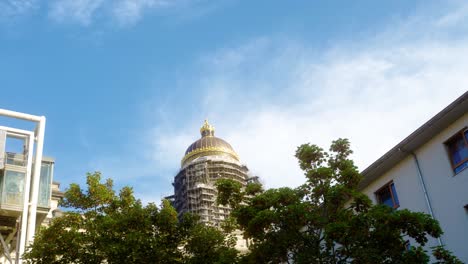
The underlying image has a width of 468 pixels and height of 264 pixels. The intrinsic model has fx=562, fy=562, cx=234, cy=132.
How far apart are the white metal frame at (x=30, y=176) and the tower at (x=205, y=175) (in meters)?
46.8

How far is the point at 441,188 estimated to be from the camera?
71.3 feet

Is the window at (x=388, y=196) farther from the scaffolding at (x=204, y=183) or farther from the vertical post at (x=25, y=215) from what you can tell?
the scaffolding at (x=204, y=183)

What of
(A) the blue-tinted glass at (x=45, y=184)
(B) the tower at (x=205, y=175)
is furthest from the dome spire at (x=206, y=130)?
(A) the blue-tinted glass at (x=45, y=184)

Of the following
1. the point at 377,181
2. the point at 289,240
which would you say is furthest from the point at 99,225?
the point at 377,181

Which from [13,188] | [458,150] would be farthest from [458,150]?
[13,188]

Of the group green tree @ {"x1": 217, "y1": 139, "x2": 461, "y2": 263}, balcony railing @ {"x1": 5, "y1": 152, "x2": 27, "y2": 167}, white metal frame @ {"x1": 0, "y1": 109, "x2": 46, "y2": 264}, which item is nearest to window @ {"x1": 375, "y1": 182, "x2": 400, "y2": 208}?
green tree @ {"x1": 217, "y1": 139, "x2": 461, "y2": 263}

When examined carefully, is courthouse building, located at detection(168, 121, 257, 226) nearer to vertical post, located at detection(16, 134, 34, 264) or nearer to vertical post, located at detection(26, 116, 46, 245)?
vertical post, located at detection(26, 116, 46, 245)

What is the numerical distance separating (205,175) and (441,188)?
5860 cm

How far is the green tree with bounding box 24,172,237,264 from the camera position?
19016 millimetres

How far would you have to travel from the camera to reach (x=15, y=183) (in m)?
25.7

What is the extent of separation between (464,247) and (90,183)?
14.2 meters

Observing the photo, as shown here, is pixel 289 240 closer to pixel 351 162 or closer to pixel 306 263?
pixel 306 263

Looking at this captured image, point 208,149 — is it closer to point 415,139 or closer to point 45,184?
point 45,184

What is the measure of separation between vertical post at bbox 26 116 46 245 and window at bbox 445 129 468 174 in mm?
17696
